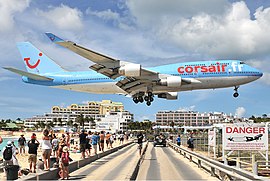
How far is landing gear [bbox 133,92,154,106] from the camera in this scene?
36.8 m

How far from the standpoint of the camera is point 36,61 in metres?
46.7

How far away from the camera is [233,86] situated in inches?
1385

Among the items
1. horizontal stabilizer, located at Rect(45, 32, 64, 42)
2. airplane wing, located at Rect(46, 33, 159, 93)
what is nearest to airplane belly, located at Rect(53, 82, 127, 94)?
airplane wing, located at Rect(46, 33, 159, 93)

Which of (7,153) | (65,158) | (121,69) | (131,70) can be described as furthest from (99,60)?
(65,158)

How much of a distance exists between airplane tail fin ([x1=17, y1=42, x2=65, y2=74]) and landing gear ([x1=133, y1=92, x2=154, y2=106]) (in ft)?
34.3

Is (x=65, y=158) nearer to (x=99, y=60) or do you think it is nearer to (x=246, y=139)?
(x=246, y=139)

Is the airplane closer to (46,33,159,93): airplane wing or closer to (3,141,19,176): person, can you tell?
(46,33,159,93): airplane wing

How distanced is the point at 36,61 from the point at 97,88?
11772 millimetres

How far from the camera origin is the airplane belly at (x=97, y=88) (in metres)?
38.9

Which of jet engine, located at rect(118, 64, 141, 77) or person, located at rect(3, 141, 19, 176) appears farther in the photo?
jet engine, located at rect(118, 64, 141, 77)

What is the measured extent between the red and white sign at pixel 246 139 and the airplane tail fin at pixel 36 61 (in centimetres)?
3023

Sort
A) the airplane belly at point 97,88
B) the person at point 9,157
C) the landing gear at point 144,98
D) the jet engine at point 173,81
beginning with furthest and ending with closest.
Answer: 1. the airplane belly at point 97,88
2. the landing gear at point 144,98
3. the jet engine at point 173,81
4. the person at point 9,157

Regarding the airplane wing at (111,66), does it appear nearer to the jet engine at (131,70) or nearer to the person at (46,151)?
the jet engine at (131,70)

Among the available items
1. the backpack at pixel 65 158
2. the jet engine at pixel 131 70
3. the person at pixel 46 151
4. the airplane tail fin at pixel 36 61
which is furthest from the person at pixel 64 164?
the airplane tail fin at pixel 36 61
